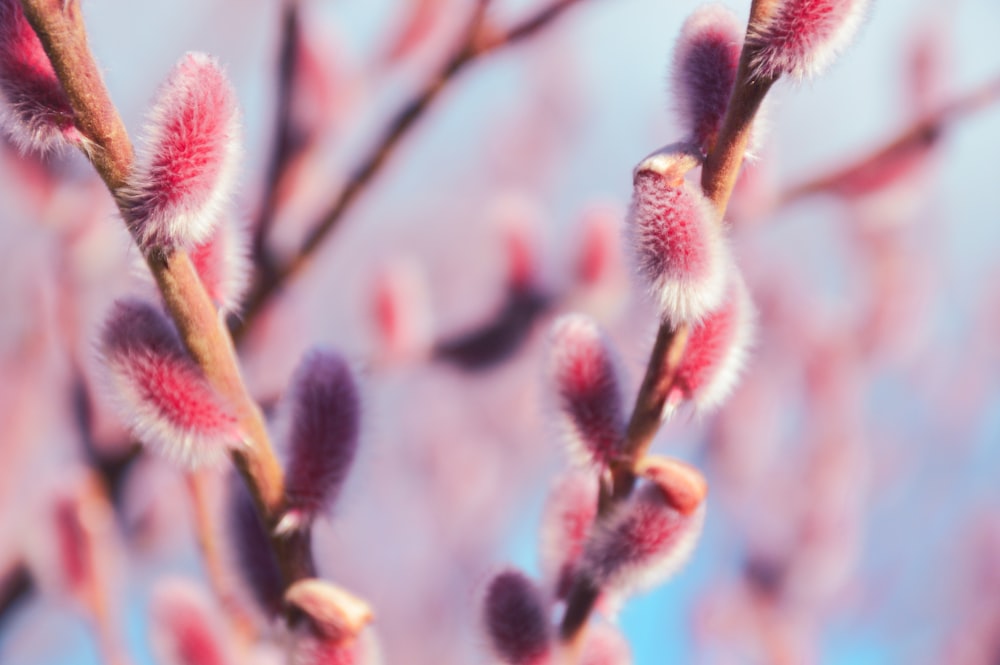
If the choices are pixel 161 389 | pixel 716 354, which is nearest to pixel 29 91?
pixel 161 389

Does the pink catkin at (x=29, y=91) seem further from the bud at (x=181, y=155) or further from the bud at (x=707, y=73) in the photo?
the bud at (x=707, y=73)

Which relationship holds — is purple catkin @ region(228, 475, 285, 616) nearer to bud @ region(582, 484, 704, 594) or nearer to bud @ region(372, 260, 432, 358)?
bud @ region(582, 484, 704, 594)

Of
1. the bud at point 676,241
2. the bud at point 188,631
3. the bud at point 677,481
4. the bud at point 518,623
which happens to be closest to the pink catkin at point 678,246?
the bud at point 676,241

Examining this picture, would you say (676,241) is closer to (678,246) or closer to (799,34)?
(678,246)

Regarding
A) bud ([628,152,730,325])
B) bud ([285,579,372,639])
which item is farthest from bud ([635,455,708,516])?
bud ([285,579,372,639])

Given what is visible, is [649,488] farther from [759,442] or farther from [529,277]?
[759,442]
